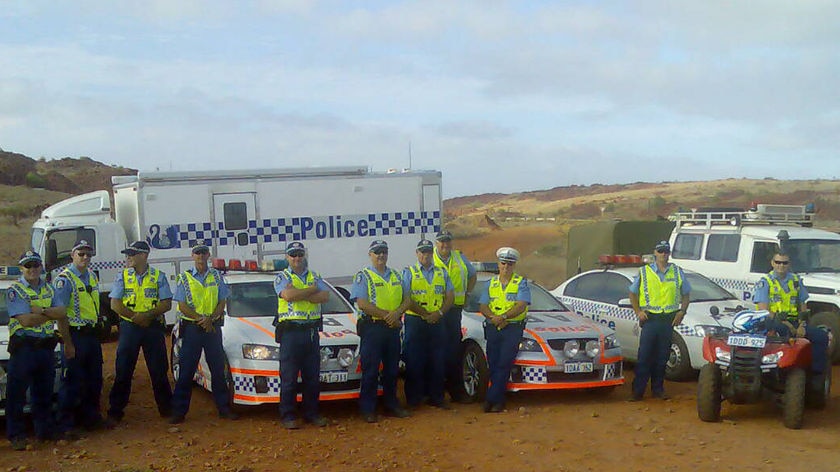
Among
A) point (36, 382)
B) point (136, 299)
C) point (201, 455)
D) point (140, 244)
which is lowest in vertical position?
point (201, 455)

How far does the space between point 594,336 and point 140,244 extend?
14.9ft

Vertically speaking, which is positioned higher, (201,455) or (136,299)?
(136,299)

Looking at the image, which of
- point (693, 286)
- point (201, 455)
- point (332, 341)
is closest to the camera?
point (201, 455)

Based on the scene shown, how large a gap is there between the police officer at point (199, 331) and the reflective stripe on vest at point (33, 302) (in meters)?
1.15

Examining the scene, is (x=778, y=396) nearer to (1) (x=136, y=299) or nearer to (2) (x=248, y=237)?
(1) (x=136, y=299)

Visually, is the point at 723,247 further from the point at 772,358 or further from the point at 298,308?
the point at 298,308

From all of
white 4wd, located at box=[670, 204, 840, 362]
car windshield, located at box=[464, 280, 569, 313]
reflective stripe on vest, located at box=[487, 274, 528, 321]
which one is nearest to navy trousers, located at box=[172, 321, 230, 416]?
reflective stripe on vest, located at box=[487, 274, 528, 321]

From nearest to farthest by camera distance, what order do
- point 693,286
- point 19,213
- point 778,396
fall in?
point 778,396 → point 693,286 → point 19,213

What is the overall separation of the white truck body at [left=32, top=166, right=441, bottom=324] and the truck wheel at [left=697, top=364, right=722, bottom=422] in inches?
282

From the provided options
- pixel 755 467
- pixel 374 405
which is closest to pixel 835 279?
pixel 755 467

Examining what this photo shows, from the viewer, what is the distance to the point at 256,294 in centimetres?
947

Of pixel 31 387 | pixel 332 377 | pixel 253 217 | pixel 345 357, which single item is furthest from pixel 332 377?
pixel 253 217

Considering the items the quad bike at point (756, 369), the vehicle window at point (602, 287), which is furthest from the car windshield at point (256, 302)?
the quad bike at point (756, 369)

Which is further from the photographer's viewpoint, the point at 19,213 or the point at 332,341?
the point at 19,213
